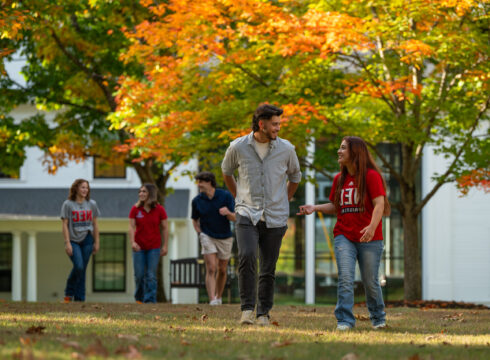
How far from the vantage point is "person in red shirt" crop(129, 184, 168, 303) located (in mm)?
12094

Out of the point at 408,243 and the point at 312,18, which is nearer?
the point at 312,18

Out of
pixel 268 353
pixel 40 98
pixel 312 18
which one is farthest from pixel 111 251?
pixel 268 353

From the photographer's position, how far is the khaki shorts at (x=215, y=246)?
38.3 feet

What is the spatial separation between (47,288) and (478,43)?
1957cm

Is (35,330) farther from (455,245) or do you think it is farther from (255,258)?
(455,245)

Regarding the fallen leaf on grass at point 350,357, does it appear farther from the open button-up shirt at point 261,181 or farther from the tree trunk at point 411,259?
the tree trunk at point 411,259

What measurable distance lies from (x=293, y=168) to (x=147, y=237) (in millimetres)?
4985

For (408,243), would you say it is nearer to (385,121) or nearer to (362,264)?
(385,121)

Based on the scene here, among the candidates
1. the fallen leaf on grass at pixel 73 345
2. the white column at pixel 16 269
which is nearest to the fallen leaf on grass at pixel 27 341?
the fallen leaf on grass at pixel 73 345

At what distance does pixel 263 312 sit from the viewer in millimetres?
7500

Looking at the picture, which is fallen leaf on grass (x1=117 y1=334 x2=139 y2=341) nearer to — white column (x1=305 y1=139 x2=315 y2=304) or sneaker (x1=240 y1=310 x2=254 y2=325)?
sneaker (x1=240 y1=310 x2=254 y2=325)

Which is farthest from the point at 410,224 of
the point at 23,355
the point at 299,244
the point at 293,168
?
the point at 23,355

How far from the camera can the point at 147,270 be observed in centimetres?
1219

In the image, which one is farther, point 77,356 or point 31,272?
point 31,272
